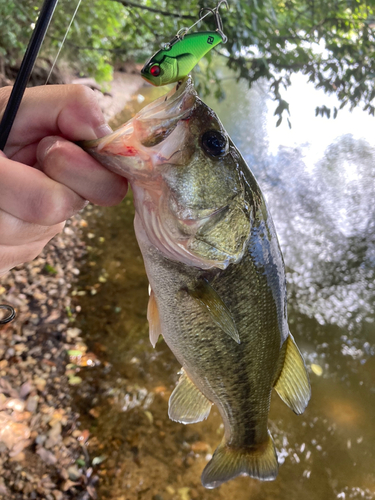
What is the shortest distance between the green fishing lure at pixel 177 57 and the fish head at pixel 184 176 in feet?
0.24

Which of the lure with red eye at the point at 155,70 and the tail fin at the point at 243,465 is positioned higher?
the lure with red eye at the point at 155,70

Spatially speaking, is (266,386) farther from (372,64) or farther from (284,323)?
(372,64)

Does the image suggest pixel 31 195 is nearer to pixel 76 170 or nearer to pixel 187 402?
pixel 76 170

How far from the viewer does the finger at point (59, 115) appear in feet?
3.63

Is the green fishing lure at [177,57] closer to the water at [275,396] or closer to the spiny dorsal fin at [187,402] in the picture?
the spiny dorsal fin at [187,402]

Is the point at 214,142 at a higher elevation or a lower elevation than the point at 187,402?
higher

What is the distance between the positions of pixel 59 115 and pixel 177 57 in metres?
0.45

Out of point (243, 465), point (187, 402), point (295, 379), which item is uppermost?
point (295, 379)

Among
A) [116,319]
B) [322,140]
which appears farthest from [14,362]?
[322,140]

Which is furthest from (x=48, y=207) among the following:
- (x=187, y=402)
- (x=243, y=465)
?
(x=243, y=465)

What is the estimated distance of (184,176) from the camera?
1.10 meters

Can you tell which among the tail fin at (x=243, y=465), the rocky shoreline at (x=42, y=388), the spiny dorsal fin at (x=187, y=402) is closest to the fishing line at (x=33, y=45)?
the spiny dorsal fin at (x=187, y=402)

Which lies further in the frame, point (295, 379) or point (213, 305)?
point (295, 379)

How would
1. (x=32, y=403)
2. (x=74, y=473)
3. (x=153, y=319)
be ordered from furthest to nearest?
1. (x=32, y=403)
2. (x=74, y=473)
3. (x=153, y=319)
